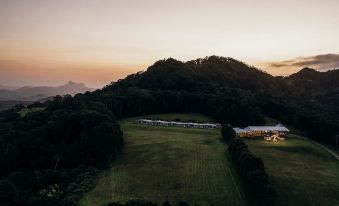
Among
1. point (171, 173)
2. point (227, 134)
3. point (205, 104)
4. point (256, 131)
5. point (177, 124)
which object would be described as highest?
point (205, 104)

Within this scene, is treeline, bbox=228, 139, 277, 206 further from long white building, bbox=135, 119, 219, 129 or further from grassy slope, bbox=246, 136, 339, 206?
long white building, bbox=135, 119, 219, 129

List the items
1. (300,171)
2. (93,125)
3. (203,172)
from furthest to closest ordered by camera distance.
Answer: (93,125) → (300,171) → (203,172)

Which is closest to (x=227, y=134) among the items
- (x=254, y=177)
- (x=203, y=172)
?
(x=203, y=172)

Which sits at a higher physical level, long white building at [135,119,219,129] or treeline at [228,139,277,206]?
long white building at [135,119,219,129]

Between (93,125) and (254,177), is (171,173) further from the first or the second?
(93,125)

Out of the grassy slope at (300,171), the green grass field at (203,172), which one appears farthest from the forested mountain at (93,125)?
the grassy slope at (300,171)

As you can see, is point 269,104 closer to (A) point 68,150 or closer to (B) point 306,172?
(B) point 306,172

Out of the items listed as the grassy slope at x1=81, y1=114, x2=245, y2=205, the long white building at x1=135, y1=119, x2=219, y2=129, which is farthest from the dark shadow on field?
the long white building at x1=135, y1=119, x2=219, y2=129
